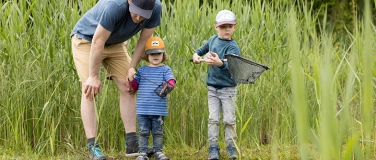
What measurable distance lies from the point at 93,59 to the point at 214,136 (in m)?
1.08

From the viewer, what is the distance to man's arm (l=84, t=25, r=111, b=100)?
4.12m

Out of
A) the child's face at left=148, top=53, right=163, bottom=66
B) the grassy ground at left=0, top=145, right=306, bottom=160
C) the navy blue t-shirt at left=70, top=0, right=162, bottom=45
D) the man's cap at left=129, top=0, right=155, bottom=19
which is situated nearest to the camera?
the man's cap at left=129, top=0, right=155, bottom=19

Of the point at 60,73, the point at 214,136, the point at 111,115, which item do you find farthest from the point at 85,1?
the point at 214,136

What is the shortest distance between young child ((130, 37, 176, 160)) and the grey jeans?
33 cm

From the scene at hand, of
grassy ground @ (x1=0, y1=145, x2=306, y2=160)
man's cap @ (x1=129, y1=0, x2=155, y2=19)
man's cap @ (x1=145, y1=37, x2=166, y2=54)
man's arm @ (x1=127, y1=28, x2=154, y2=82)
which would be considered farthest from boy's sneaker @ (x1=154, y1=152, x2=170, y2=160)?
man's cap @ (x1=129, y1=0, x2=155, y2=19)

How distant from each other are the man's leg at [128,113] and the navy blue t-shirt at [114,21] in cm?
39

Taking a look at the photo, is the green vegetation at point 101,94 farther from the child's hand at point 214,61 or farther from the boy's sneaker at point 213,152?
the child's hand at point 214,61

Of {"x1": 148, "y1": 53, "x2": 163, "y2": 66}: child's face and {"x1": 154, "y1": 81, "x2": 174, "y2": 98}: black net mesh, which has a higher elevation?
{"x1": 148, "y1": 53, "x2": 163, "y2": 66}: child's face

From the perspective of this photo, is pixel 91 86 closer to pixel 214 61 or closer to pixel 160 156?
pixel 160 156

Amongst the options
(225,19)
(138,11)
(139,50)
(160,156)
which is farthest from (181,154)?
(138,11)

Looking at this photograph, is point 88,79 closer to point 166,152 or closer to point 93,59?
point 93,59

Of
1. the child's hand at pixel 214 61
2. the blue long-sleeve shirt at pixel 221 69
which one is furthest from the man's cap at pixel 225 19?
the child's hand at pixel 214 61

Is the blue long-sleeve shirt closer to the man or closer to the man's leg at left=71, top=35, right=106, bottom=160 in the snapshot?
the man

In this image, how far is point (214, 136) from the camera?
443 centimetres
